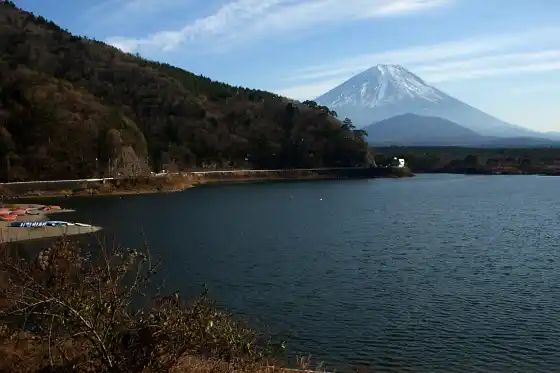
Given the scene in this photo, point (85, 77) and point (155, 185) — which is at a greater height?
point (85, 77)

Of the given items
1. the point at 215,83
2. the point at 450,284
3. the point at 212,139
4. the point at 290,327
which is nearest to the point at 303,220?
the point at 450,284

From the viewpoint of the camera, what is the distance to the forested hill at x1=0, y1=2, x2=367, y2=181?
67688 millimetres

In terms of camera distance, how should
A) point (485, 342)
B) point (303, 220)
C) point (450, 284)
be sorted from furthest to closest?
1. point (303, 220)
2. point (450, 284)
3. point (485, 342)

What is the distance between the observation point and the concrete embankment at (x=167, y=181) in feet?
192

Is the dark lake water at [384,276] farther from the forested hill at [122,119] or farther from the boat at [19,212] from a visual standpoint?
the forested hill at [122,119]

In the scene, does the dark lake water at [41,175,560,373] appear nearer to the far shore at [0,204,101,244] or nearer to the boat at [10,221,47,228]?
the far shore at [0,204,101,244]


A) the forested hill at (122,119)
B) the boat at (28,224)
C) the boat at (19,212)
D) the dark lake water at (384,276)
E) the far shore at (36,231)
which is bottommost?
the dark lake water at (384,276)

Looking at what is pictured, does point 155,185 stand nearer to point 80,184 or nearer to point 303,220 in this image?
point 80,184

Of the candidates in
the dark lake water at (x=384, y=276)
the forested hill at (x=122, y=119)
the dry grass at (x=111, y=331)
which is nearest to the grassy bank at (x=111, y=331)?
the dry grass at (x=111, y=331)

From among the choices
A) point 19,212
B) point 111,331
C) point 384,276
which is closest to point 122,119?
point 19,212

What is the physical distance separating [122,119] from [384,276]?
209 ft

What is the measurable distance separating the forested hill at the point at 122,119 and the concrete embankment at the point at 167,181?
11.4 feet

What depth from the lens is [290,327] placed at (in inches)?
555

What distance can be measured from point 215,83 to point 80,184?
69.5 metres
